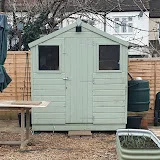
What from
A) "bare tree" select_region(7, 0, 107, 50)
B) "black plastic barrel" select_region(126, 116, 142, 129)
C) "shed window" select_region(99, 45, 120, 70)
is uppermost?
"bare tree" select_region(7, 0, 107, 50)

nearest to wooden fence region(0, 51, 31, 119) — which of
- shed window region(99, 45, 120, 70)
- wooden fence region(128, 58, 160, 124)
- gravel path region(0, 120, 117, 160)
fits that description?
gravel path region(0, 120, 117, 160)

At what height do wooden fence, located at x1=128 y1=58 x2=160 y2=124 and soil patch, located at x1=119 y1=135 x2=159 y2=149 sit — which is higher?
wooden fence, located at x1=128 y1=58 x2=160 y2=124

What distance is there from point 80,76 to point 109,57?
739 mm

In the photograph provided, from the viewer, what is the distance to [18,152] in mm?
6648

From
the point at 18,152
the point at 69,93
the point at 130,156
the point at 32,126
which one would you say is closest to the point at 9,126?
the point at 32,126

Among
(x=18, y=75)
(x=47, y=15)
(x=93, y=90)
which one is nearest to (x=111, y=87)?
(x=93, y=90)

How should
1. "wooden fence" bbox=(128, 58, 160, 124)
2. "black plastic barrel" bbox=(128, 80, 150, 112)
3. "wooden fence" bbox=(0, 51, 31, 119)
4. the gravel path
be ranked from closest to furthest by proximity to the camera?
the gravel path, "black plastic barrel" bbox=(128, 80, 150, 112), "wooden fence" bbox=(128, 58, 160, 124), "wooden fence" bbox=(0, 51, 31, 119)

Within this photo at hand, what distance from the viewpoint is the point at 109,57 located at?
325 inches

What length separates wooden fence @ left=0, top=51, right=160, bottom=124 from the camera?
938cm

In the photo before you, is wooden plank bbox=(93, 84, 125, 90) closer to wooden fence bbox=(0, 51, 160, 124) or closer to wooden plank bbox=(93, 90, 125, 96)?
wooden plank bbox=(93, 90, 125, 96)

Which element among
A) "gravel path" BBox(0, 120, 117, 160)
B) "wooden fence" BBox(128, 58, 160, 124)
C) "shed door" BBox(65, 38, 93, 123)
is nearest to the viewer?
"gravel path" BBox(0, 120, 117, 160)

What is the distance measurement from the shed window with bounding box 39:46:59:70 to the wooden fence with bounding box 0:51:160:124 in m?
1.27

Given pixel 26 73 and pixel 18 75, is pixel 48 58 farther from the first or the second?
pixel 18 75

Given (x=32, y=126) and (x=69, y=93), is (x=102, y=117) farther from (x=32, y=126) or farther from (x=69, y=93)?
(x=32, y=126)
